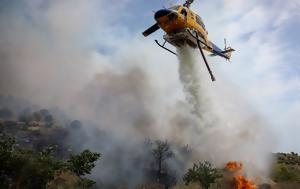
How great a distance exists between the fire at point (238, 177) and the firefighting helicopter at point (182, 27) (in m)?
22.9

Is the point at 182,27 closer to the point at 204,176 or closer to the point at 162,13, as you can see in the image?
the point at 162,13

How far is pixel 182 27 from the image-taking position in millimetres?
39406

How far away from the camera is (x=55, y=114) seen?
143375 millimetres

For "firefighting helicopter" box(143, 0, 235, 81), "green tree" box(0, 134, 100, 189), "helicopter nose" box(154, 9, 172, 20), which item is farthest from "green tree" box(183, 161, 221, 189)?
"helicopter nose" box(154, 9, 172, 20)

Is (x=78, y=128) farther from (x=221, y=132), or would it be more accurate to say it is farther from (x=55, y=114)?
(x=221, y=132)

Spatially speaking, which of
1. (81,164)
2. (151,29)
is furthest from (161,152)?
(151,29)

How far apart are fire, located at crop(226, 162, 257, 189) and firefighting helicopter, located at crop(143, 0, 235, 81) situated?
75.0ft

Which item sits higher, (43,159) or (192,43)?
(192,43)

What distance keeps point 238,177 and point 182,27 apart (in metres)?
30.2

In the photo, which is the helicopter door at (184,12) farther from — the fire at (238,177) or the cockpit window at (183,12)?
the fire at (238,177)

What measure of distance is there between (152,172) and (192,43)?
168 ft

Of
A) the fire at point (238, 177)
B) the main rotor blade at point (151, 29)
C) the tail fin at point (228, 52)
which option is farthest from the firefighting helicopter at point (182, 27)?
the fire at point (238, 177)

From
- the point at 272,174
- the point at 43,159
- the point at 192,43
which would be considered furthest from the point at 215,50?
the point at 272,174

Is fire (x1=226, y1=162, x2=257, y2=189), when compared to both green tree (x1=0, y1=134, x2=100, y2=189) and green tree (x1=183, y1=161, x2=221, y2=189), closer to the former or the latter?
green tree (x1=183, y1=161, x2=221, y2=189)
